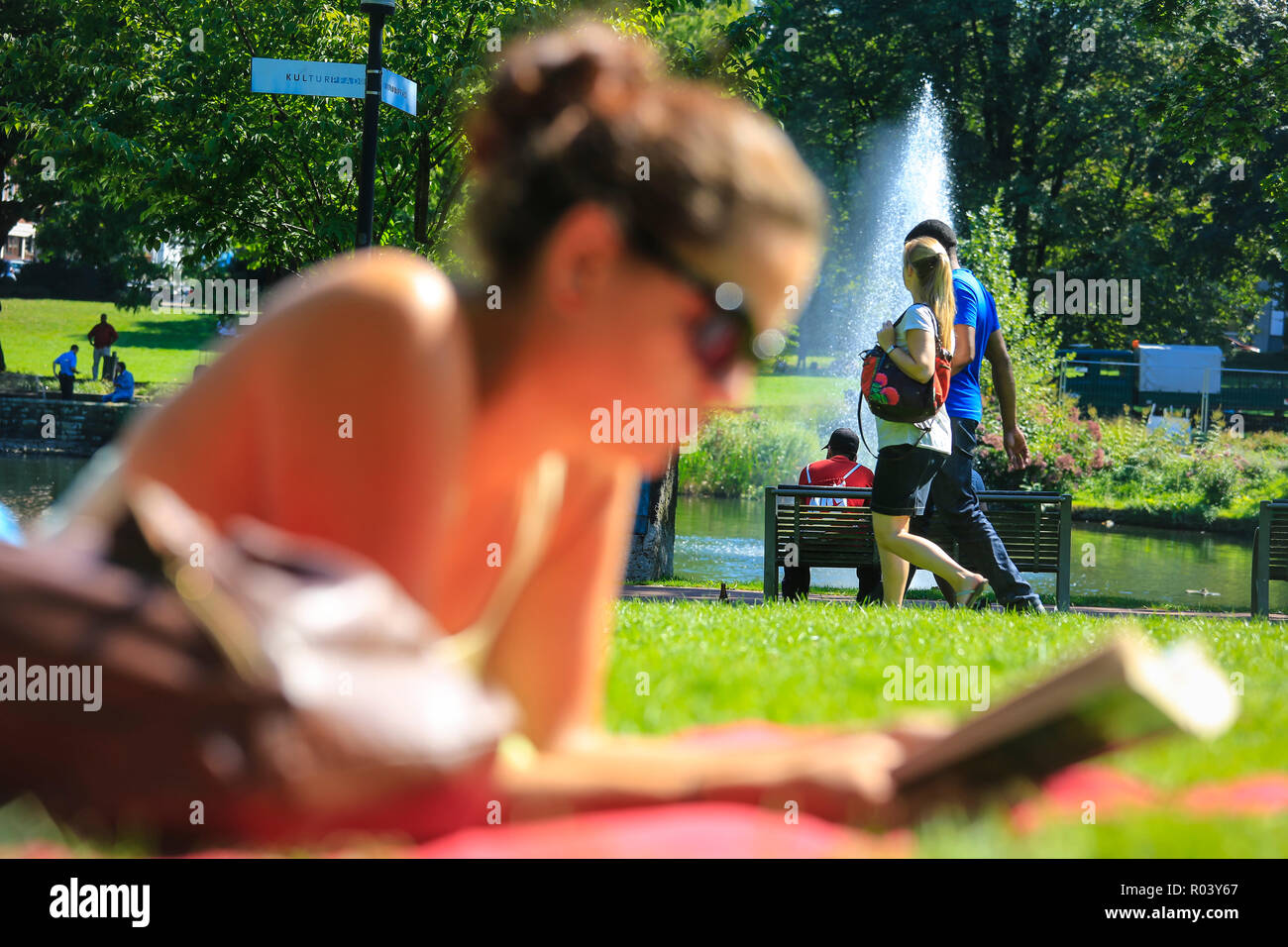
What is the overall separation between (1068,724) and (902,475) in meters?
5.30

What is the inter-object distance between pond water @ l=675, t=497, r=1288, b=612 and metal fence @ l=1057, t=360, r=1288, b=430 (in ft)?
35.8

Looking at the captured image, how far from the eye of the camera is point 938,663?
180 inches

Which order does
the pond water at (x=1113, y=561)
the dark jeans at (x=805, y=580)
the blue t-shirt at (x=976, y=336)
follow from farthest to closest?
the pond water at (x=1113, y=561) < the dark jeans at (x=805, y=580) < the blue t-shirt at (x=976, y=336)

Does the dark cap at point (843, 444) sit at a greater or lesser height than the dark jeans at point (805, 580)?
greater

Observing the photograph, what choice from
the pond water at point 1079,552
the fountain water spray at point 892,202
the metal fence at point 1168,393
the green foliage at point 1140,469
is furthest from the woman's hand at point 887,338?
the metal fence at point 1168,393

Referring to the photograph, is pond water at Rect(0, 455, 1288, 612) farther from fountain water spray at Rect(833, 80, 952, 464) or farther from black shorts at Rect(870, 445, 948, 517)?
fountain water spray at Rect(833, 80, 952, 464)

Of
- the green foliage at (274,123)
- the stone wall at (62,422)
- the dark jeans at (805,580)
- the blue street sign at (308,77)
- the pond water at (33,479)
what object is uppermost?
the green foliage at (274,123)

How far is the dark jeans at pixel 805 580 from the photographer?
1066 cm

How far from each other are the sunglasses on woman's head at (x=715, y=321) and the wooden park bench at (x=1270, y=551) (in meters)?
9.18

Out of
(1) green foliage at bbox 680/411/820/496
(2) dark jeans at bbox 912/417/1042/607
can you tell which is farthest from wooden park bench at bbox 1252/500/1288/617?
(1) green foliage at bbox 680/411/820/496

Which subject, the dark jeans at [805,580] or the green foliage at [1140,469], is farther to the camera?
the green foliage at [1140,469]

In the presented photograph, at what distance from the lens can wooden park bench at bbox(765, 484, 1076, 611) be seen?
10367 mm

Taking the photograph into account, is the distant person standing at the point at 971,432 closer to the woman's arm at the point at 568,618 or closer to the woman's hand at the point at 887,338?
the woman's hand at the point at 887,338

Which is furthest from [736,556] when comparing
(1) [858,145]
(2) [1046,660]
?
(1) [858,145]
